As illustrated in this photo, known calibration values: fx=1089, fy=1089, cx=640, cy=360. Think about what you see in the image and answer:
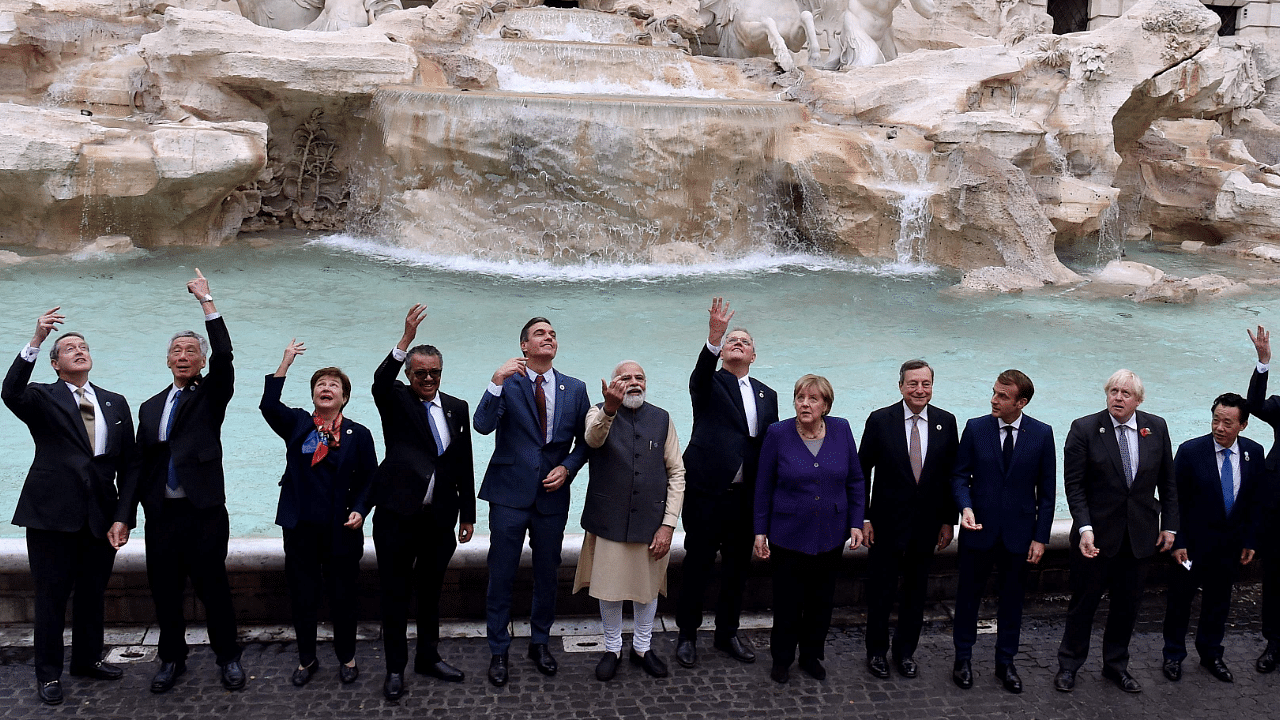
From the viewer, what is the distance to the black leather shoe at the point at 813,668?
3.96 metres

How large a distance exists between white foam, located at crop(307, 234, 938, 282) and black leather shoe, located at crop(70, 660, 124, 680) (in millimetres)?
7124

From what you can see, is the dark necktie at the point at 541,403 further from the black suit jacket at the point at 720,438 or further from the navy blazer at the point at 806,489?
the navy blazer at the point at 806,489

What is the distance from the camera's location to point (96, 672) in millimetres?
3744

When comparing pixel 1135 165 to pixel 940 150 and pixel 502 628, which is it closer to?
pixel 940 150

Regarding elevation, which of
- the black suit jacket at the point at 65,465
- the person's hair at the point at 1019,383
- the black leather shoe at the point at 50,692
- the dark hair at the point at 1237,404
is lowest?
the black leather shoe at the point at 50,692

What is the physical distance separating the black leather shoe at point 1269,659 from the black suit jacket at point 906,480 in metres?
1.32

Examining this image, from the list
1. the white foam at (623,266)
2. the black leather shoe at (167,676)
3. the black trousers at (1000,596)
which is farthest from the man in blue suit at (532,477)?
the white foam at (623,266)

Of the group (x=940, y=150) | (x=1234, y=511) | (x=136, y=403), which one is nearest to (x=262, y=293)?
(x=136, y=403)

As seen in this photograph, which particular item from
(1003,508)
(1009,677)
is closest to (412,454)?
(1003,508)

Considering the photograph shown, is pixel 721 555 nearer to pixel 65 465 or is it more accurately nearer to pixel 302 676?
pixel 302 676

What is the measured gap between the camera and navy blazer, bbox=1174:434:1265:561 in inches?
158

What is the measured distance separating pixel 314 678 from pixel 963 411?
14.6 feet

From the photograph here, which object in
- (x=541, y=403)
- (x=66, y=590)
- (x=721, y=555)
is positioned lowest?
(x=66, y=590)

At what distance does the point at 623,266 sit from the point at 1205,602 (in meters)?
7.75
